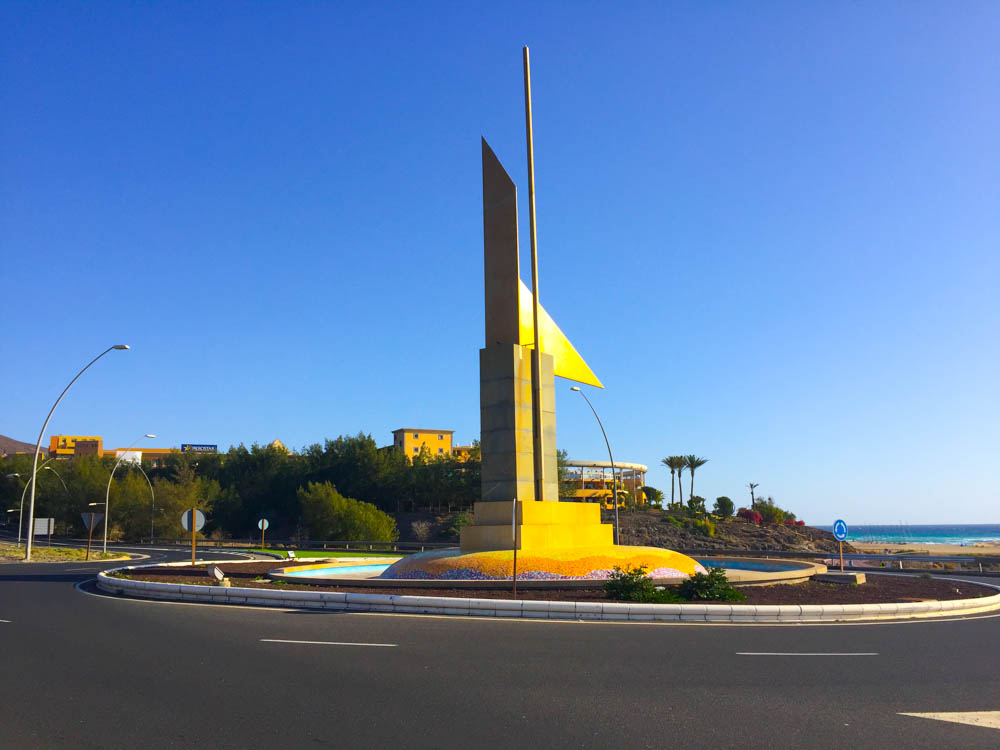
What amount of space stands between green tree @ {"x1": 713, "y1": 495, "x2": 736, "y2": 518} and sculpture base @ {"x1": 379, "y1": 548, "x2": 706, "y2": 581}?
6867cm

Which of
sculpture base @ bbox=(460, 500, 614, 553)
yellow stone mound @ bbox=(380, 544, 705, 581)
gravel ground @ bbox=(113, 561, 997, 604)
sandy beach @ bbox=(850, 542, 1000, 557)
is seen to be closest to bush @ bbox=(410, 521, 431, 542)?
gravel ground @ bbox=(113, 561, 997, 604)

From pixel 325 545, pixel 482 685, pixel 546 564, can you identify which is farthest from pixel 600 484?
pixel 482 685

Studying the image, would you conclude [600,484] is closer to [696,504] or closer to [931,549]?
[696,504]

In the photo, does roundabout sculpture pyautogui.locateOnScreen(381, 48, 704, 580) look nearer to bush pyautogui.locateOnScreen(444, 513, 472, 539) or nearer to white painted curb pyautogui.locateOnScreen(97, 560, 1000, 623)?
white painted curb pyautogui.locateOnScreen(97, 560, 1000, 623)

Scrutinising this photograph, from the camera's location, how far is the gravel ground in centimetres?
1747

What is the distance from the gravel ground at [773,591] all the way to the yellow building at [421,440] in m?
112

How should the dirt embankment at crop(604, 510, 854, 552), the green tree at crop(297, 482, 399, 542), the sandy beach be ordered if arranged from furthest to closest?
the sandy beach < the dirt embankment at crop(604, 510, 854, 552) < the green tree at crop(297, 482, 399, 542)

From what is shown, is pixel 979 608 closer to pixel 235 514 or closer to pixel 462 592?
pixel 462 592

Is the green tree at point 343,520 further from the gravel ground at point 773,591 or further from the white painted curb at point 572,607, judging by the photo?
the white painted curb at point 572,607

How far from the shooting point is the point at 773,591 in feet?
62.4

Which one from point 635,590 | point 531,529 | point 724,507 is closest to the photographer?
point 635,590

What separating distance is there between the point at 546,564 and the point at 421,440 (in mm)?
119576

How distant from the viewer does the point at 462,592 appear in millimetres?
17781

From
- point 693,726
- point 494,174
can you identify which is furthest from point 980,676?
point 494,174
